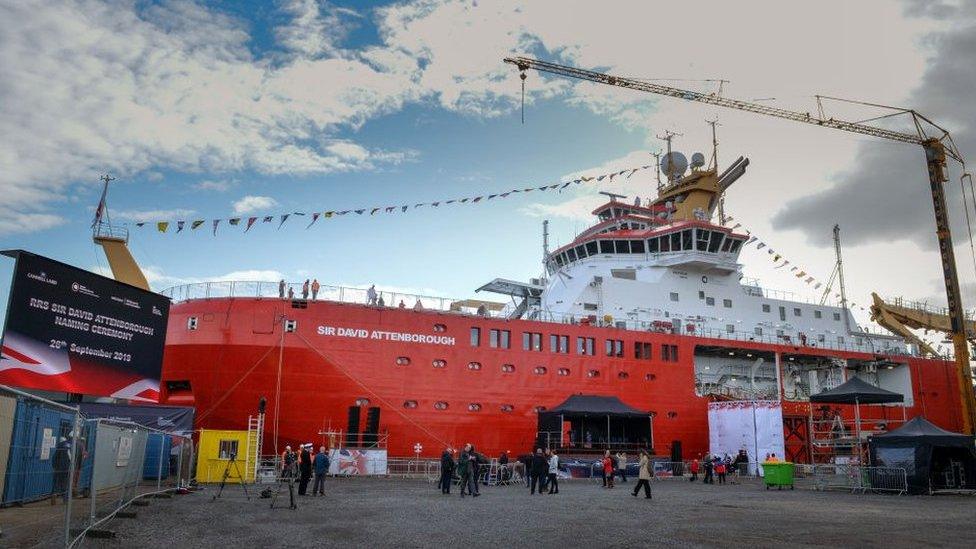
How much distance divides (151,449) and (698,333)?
78.3ft

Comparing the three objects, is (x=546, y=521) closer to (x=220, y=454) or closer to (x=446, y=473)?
(x=446, y=473)

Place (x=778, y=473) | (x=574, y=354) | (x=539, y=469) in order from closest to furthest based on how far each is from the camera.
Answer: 1. (x=539, y=469)
2. (x=778, y=473)
3. (x=574, y=354)

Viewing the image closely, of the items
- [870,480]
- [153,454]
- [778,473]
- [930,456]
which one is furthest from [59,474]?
[930,456]

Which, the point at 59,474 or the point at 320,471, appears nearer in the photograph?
the point at 59,474

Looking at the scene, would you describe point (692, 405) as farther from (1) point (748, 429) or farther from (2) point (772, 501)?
(2) point (772, 501)

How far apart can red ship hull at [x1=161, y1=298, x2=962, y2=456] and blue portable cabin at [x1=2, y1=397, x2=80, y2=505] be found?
35.6 ft

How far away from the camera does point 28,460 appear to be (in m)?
10.2

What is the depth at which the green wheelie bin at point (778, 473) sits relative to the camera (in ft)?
71.7

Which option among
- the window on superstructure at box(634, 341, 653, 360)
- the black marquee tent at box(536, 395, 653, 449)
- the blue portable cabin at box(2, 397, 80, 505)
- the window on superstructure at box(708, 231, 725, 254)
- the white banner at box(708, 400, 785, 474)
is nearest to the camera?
the blue portable cabin at box(2, 397, 80, 505)

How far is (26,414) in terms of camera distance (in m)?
11.7

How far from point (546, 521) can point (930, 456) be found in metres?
13.6

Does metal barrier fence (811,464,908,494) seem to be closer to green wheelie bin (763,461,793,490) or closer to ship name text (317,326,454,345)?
green wheelie bin (763,461,793,490)

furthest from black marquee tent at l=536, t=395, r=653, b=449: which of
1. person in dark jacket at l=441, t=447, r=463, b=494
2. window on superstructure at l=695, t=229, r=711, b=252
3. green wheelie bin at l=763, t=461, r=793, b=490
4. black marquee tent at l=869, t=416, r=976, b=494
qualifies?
window on superstructure at l=695, t=229, r=711, b=252

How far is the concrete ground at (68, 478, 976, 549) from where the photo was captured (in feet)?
30.7
